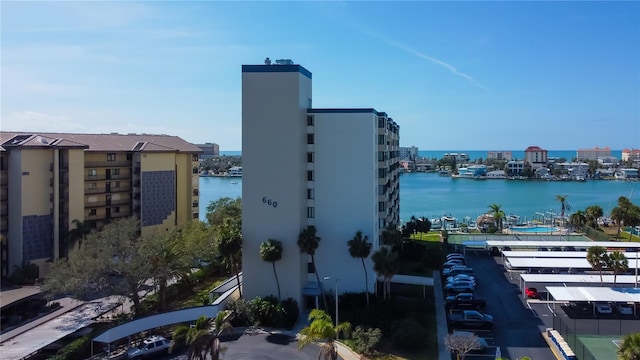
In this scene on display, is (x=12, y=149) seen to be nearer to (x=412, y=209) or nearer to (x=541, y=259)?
(x=541, y=259)

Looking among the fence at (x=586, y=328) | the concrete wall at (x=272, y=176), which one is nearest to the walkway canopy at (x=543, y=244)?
the fence at (x=586, y=328)

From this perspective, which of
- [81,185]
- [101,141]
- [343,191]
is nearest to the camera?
[343,191]

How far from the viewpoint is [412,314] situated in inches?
1292

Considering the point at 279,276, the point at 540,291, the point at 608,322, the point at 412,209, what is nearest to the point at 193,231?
the point at 279,276

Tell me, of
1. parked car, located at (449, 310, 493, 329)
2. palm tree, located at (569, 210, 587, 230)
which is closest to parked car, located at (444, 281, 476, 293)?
parked car, located at (449, 310, 493, 329)

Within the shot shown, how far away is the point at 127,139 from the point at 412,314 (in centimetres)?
4050

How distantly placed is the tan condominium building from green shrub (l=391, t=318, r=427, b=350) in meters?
32.6

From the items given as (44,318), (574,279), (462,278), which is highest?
(574,279)

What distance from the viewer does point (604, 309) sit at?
33000 millimetres

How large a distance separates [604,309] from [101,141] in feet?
165

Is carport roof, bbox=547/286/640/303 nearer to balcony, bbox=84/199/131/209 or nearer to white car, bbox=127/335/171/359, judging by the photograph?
white car, bbox=127/335/171/359

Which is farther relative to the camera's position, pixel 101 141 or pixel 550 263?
pixel 101 141

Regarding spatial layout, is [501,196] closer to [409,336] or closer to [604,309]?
[604,309]

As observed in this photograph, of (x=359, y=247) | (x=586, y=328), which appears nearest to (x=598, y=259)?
(x=586, y=328)
